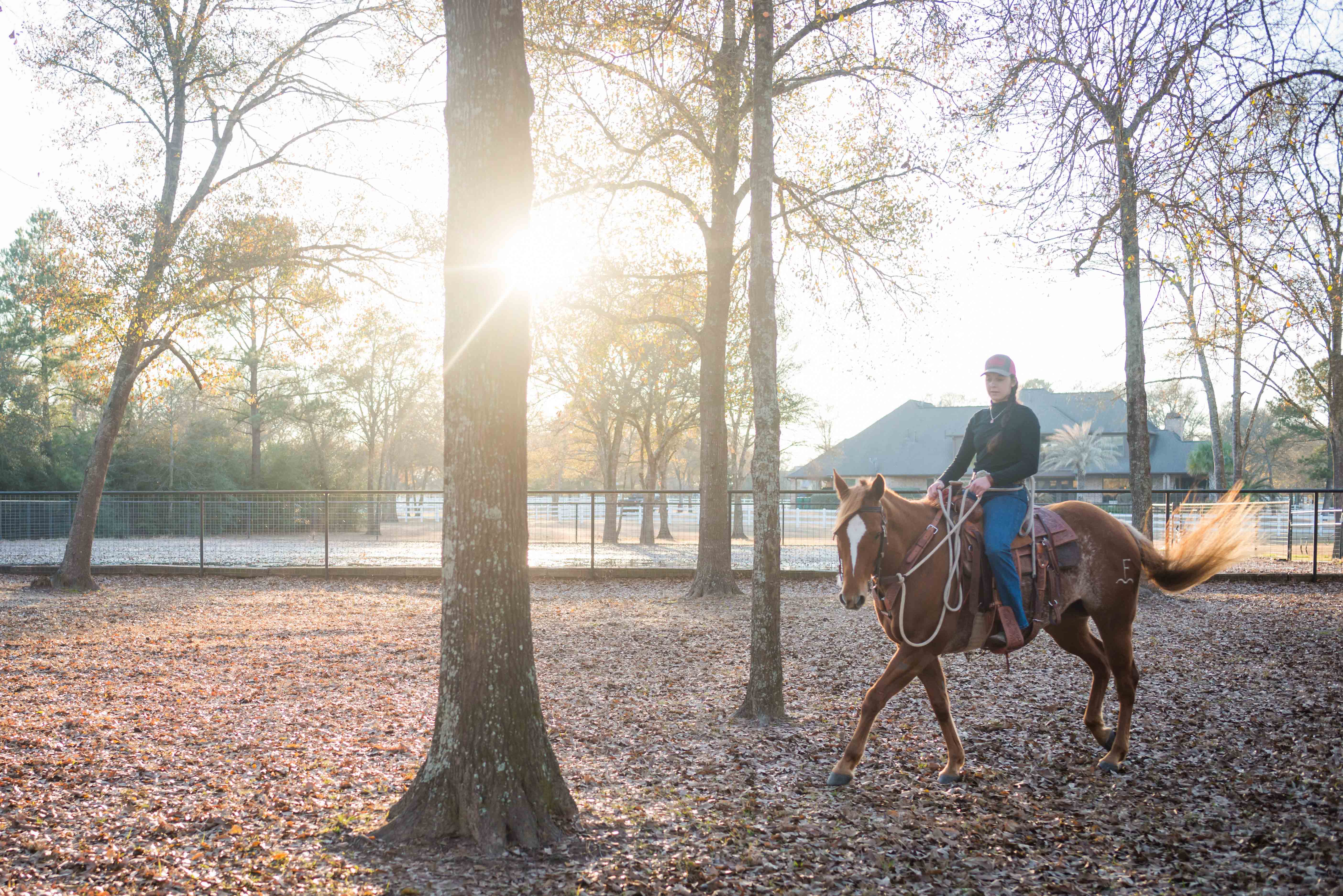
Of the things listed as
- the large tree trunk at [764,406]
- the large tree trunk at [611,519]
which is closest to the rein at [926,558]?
the large tree trunk at [764,406]

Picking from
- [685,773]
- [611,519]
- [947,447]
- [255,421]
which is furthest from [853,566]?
[947,447]

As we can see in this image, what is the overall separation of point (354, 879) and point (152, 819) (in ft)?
4.37

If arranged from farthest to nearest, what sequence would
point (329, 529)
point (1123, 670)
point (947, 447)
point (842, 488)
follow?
point (947, 447) → point (329, 529) → point (1123, 670) → point (842, 488)

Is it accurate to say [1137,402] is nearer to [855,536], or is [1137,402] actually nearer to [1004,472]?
[1004,472]

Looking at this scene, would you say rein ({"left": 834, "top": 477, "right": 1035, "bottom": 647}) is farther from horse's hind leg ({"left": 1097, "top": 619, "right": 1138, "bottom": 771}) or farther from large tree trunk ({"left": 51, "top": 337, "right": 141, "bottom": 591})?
large tree trunk ({"left": 51, "top": 337, "right": 141, "bottom": 591})

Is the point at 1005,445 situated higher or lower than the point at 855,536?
higher

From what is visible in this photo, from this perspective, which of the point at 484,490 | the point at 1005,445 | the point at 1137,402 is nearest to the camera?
the point at 484,490

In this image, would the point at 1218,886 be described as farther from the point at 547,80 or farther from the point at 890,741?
the point at 547,80

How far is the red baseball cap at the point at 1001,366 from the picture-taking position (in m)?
5.32

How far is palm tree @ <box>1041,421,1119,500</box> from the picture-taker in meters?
50.3

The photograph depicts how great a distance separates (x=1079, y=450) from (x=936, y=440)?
9.21 metres

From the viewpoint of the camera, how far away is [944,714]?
4945 millimetres

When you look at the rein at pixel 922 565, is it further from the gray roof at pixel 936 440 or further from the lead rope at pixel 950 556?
the gray roof at pixel 936 440

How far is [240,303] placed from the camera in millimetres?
14789
